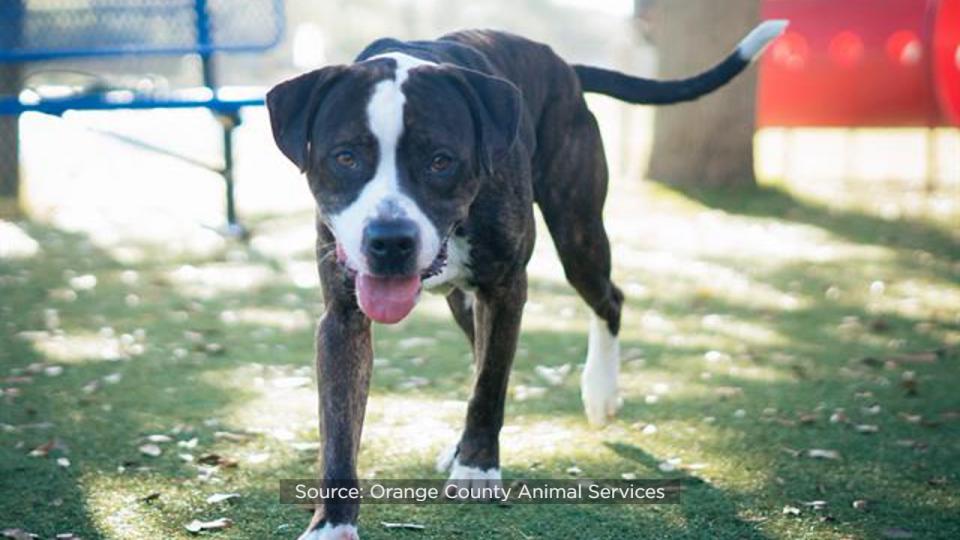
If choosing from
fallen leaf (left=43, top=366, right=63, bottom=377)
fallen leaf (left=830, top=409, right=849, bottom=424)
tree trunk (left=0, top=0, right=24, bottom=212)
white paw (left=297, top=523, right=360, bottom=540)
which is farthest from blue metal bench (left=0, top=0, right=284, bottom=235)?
white paw (left=297, top=523, right=360, bottom=540)

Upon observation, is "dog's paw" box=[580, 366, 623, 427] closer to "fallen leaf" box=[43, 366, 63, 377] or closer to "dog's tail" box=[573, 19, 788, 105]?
"dog's tail" box=[573, 19, 788, 105]

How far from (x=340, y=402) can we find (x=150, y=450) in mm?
1147

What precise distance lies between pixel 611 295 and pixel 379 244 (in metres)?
1.66

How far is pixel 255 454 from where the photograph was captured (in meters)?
4.06

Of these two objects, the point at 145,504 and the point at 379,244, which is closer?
the point at 379,244

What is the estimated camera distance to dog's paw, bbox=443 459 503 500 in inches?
142

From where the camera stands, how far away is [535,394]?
4926 millimetres

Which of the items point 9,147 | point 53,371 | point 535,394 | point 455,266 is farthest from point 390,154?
A: point 9,147

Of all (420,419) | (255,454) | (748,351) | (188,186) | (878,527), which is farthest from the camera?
(188,186)

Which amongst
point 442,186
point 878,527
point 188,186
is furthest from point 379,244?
point 188,186

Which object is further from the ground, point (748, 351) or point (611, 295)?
point (611, 295)

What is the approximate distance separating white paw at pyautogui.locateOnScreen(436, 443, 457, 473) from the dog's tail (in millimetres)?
1545

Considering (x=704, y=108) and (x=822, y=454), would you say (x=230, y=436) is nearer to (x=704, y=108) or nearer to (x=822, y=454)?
(x=822, y=454)

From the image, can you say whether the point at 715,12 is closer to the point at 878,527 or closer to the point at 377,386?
the point at 377,386
